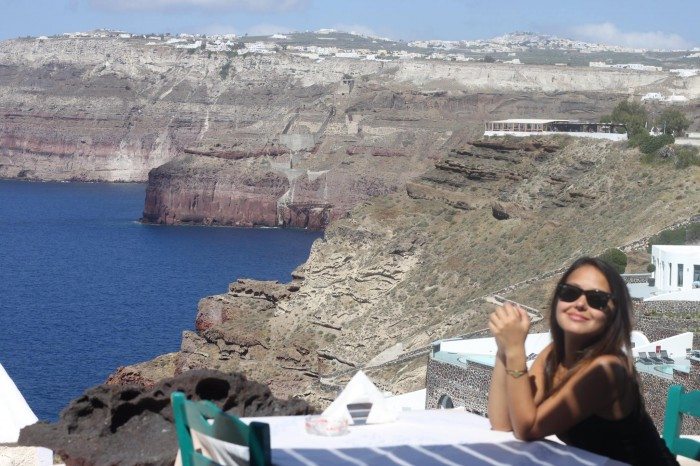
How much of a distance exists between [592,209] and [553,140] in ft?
25.9

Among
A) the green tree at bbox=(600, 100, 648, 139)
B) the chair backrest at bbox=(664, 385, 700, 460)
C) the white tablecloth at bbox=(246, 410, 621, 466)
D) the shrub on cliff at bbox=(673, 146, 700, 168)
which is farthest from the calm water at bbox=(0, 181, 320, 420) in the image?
the white tablecloth at bbox=(246, 410, 621, 466)

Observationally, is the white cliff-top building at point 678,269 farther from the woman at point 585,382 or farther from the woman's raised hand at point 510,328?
the woman's raised hand at point 510,328

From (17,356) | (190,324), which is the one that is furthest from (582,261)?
(190,324)

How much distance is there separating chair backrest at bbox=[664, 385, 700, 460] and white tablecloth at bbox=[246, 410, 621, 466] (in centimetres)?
80

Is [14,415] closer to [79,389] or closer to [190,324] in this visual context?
[79,389]

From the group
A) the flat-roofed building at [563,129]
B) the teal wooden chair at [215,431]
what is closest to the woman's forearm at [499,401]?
the teal wooden chair at [215,431]

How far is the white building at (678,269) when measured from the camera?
27234 millimetres

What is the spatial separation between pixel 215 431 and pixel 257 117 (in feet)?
521

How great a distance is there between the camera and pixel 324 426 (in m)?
4.71

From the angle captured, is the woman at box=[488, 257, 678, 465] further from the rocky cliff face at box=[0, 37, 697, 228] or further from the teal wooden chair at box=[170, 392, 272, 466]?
the rocky cliff face at box=[0, 37, 697, 228]

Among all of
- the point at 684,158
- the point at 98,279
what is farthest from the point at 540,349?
the point at 98,279

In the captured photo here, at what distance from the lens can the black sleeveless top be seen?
458cm

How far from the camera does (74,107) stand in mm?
177625

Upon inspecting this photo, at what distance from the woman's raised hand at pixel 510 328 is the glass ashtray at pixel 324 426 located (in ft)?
1.98
